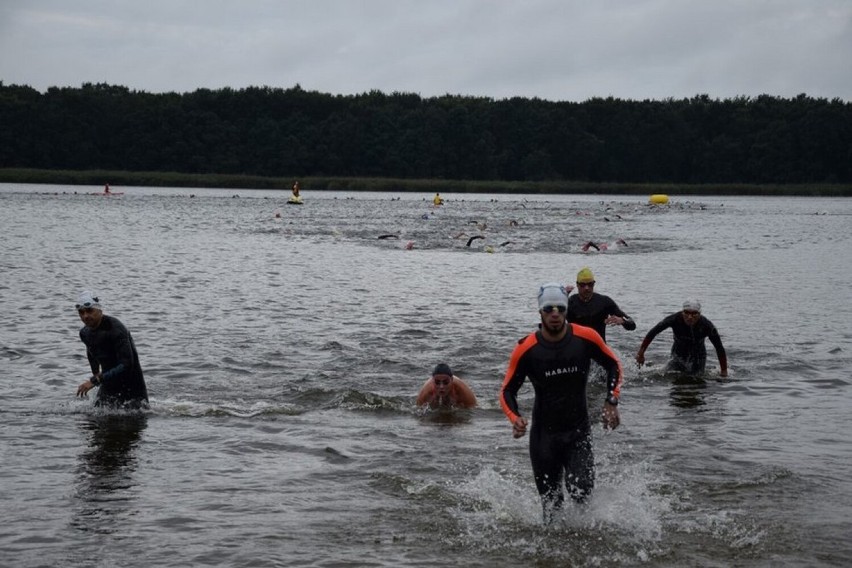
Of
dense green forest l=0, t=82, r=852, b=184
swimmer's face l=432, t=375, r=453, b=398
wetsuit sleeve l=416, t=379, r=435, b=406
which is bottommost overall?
wetsuit sleeve l=416, t=379, r=435, b=406

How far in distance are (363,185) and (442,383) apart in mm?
101394

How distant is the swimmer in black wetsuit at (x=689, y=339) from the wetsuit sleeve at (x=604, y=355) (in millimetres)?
6054

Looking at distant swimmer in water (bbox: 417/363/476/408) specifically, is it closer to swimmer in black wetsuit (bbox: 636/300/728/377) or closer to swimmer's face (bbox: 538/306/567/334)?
swimmer in black wetsuit (bbox: 636/300/728/377)

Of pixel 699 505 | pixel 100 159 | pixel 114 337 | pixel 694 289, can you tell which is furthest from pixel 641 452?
pixel 100 159

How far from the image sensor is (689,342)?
605 inches

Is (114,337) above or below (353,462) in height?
above

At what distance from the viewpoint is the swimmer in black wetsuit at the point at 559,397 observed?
8344mm

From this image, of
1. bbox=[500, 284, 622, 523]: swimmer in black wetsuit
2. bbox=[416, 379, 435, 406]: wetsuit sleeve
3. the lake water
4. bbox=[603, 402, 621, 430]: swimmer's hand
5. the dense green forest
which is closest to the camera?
bbox=[603, 402, 621, 430]: swimmer's hand

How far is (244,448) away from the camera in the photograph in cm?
1151

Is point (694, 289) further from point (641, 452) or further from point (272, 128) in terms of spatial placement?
point (272, 128)

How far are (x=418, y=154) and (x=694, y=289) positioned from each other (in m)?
111

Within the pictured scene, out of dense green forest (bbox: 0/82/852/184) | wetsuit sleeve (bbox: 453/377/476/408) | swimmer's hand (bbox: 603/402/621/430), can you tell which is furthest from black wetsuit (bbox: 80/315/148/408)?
dense green forest (bbox: 0/82/852/184)

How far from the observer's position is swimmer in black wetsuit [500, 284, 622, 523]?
328 inches

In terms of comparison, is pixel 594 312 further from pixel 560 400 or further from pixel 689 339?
pixel 560 400
